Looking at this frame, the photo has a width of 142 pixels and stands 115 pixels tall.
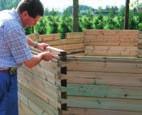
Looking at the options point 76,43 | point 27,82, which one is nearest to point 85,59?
point 27,82

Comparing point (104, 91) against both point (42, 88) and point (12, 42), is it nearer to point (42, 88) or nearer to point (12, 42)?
point (42, 88)

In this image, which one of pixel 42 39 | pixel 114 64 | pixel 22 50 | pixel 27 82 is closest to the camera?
pixel 22 50

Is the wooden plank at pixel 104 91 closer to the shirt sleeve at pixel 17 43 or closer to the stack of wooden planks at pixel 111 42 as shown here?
the shirt sleeve at pixel 17 43

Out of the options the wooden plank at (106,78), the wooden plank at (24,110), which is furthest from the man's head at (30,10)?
the wooden plank at (24,110)

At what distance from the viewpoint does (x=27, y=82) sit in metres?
6.05

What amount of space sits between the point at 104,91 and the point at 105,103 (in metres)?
0.14

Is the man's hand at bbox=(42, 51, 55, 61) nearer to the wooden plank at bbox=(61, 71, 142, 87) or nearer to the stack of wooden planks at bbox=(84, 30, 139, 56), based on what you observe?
the wooden plank at bbox=(61, 71, 142, 87)

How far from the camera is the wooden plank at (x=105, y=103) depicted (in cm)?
489

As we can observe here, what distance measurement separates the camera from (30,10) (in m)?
4.51

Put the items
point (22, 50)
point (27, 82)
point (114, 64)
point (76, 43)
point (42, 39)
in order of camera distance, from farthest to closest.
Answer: point (76, 43), point (42, 39), point (27, 82), point (114, 64), point (22, 50)

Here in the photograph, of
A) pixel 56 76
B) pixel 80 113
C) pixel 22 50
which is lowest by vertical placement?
pixel 80 113

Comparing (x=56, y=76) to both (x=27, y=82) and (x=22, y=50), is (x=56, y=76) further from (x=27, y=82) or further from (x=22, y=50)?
(x=27, y=82)

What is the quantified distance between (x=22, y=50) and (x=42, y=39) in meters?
3.26

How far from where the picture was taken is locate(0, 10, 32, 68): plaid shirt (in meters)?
4.45
